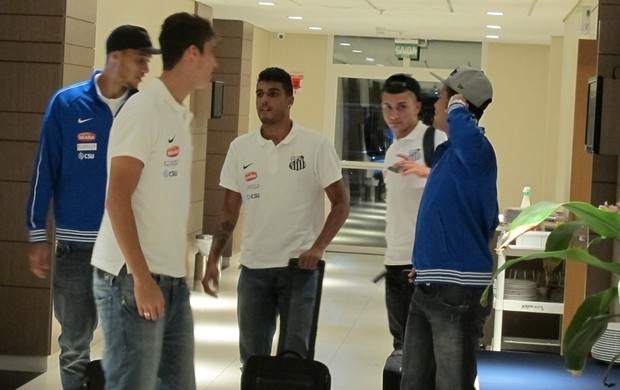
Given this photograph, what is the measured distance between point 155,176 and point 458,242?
1.26m

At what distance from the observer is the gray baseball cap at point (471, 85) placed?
3811 millimetres

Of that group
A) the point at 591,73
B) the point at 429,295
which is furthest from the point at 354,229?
the point at 429,295

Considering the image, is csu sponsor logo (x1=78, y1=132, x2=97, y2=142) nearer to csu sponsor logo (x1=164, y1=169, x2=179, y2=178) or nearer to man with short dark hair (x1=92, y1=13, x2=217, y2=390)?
man with short dark hair (x1=92, y1=13, x2=217, y2=390)

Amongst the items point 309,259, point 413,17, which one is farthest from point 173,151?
point 413,17

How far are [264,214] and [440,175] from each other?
39.2 inches

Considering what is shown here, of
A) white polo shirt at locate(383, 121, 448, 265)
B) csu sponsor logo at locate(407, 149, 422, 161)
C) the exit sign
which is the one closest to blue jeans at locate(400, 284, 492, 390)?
white polo shirt at locate(383, 121, 448, 265)

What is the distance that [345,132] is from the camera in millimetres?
15062

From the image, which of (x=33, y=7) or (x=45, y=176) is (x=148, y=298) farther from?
(x=33, y=7)

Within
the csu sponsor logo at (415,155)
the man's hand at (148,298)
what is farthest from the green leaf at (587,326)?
the csu sponsor logo at (415,155)

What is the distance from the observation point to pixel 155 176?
3.02 m

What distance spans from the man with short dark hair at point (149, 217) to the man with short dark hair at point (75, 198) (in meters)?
1.22

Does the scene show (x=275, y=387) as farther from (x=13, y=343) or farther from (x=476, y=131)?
(x=13, y=343)

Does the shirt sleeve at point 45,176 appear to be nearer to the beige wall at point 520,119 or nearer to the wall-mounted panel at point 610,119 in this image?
the wall-mounted panel at point 610,119

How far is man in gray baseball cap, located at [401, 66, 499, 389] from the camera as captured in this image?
371 centimetres
